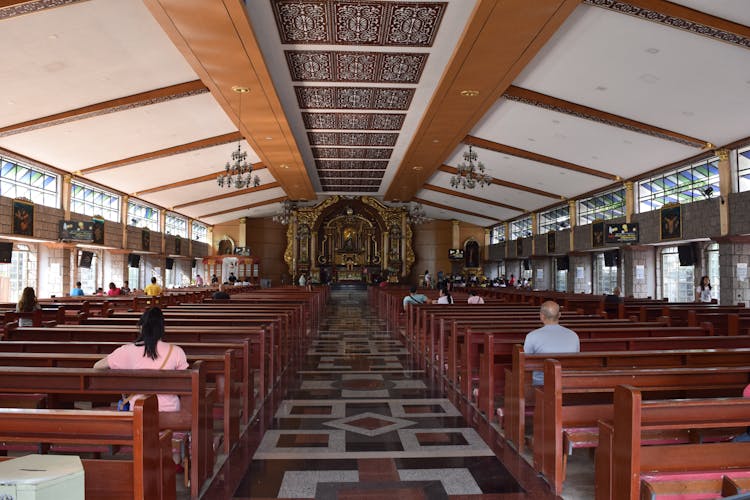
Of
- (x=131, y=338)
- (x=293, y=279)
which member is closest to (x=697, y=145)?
(x=131, y=338)

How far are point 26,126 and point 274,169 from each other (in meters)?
8.24

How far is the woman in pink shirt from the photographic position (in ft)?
11.7

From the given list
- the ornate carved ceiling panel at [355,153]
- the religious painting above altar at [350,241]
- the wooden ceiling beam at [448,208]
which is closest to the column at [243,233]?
the religious painting above altar at [350,241]

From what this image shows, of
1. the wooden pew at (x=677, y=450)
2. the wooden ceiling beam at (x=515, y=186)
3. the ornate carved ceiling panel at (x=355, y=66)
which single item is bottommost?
the wooden pew at (x=677, y=450)

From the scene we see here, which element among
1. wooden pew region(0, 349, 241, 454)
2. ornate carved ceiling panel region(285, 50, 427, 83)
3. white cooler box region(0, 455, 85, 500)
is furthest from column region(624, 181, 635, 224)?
white cooler box region(0, 455, 85, 500)

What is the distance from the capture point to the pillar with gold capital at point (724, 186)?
39.4 ft

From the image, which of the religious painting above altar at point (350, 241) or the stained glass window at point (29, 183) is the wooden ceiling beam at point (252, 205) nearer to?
the religious painting above altar at point (350, 241)

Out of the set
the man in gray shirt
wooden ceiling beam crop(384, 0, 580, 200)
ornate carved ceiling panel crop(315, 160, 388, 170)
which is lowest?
the man in gray shirt

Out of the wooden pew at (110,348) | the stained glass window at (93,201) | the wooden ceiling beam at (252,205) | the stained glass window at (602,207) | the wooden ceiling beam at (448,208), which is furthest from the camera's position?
the wooden ceiling beam at (448,208)

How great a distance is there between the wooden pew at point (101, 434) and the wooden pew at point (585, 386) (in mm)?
2299

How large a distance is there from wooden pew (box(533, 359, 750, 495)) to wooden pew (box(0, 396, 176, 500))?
7.54 feet

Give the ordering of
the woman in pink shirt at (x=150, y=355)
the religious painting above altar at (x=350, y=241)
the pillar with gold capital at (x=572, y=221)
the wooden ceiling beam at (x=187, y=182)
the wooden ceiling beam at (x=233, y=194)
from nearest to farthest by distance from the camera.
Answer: the woman in pink shirt at (x=150, y=355), the wooden ceiling beam at (x=187, y=182), the pillar with gold capital at (x=572, y=221), the wooden ceiling beam at (x=233, y=194), the religious painting above altar at (x=350, y=241)

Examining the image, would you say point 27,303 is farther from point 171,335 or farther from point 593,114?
point 593,114

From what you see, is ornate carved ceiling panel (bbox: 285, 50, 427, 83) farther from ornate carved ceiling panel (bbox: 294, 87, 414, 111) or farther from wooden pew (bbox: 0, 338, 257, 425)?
wooden pew (bbox: 0, 338, 257, 425)
